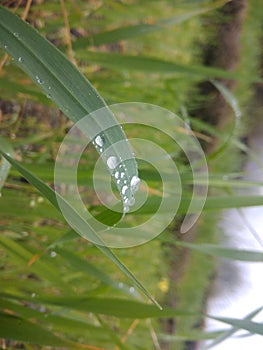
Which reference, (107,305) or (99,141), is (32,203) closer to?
(107,305)

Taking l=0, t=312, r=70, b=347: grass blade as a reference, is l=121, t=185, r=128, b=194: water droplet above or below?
above

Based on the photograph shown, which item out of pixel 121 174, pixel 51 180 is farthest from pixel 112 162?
pixel 51 180

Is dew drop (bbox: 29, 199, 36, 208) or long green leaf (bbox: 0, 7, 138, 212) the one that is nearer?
long green leaf (bbox: 0, 7, 138, 212)

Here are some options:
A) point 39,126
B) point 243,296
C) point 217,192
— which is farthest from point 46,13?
point 243,296

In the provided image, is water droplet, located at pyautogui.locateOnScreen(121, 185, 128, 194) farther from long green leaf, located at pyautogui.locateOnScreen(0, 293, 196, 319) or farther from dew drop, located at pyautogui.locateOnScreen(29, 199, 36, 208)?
dew drop, located at pyautogui.locateOnScreen(29, 199, 36, 208)

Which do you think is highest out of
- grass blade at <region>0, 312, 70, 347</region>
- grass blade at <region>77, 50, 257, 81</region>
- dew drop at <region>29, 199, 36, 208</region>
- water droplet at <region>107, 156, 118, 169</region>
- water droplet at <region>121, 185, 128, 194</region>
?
water droplet at <region>107, 156, 118, 169</region>

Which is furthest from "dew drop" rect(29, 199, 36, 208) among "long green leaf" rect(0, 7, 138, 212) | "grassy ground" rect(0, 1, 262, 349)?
"long green leaf" rect(0, 7, 138, 212)

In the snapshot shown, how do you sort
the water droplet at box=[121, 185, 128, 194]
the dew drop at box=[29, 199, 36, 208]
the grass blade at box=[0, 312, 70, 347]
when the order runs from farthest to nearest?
1. the dew drop at box=[29, 199, 36, 208]
2. the grass blade at box=[0, 312, 70, 347]
3. the water droplet at box=[121, 185, 128, 194]

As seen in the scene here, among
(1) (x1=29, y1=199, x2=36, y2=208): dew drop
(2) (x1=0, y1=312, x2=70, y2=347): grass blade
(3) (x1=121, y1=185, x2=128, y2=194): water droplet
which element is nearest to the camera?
(3) (x1=121, y1=185, x2=128, y2=194): water droplet

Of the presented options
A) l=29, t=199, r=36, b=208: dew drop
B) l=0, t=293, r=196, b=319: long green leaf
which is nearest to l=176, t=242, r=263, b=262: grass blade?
l=0, t=293, r=196, b=319: long green leaf
